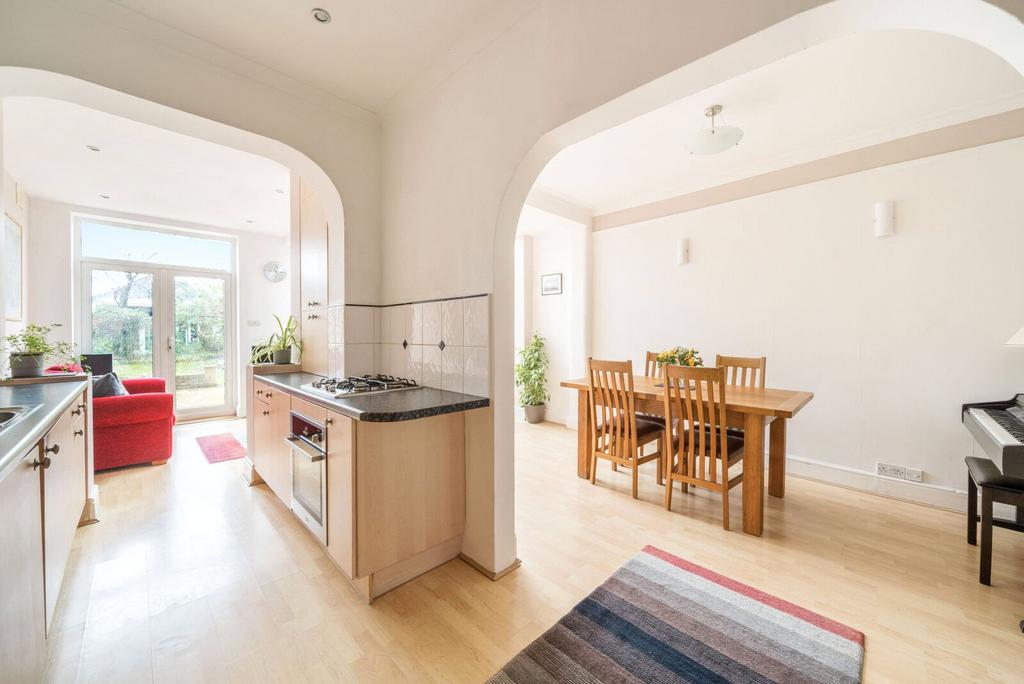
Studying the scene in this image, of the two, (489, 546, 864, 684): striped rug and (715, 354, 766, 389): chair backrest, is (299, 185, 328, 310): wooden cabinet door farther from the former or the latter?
(715, 354, 766, 389): chair backrest

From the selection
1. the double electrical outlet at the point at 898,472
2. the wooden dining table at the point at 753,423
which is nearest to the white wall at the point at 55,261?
the wooden dining table at the point at 753,423

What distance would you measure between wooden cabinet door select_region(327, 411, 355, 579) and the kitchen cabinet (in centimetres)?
64

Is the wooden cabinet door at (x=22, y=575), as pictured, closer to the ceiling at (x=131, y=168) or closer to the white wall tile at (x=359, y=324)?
the white wall tile at (x=359, y=324)

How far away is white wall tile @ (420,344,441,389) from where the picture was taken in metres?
2.11

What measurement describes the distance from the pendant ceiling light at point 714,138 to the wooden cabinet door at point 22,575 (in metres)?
3.24

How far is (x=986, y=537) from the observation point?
177 cm

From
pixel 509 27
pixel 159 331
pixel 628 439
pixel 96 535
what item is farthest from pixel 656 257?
pixel 159 331

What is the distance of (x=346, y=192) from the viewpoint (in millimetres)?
2402

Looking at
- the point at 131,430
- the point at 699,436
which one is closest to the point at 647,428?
Result: the point at 699,436

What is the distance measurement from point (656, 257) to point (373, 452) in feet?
11.3

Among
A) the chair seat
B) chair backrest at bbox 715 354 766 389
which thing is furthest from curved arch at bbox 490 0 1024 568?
chair backrest at bbox 715 354 766 389

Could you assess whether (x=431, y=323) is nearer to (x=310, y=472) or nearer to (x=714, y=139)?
(x=310, y=472)

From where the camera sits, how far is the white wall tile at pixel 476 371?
183 cm

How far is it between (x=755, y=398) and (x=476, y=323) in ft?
6.24
